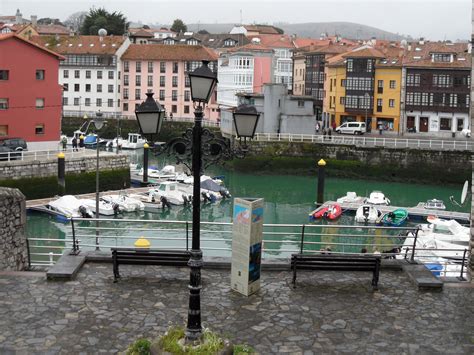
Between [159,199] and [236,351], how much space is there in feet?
106

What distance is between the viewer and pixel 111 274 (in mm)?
13508

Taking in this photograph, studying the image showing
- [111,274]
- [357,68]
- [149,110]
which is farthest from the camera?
[357,68]

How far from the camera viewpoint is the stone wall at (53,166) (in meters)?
39.5

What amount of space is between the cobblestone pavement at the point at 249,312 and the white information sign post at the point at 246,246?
27 centimetres

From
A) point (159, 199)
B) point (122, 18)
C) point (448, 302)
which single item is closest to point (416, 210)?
point (159, 199)

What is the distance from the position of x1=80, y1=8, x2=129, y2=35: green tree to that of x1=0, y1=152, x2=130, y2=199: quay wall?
64170 mm

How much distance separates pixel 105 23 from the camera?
106875mm

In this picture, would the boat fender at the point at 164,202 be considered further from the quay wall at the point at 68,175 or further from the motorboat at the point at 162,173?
the motorboat at the point at 162,173

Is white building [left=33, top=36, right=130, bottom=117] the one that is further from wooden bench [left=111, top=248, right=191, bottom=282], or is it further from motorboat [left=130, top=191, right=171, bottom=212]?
wooden bench [left=111, top=248, right=191, bottom=282]

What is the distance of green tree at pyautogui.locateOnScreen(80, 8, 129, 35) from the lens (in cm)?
10653

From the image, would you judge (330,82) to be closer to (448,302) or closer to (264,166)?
(264,166)

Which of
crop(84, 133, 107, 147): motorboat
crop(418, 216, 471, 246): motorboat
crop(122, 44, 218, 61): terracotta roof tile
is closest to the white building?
crop(122, 44, 218, 61): terracotta roof tile

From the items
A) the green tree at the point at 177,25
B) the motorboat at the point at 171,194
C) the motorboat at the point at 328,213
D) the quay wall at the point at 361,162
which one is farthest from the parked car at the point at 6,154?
the green tree at the point at 177,25

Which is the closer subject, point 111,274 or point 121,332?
point 121,332
